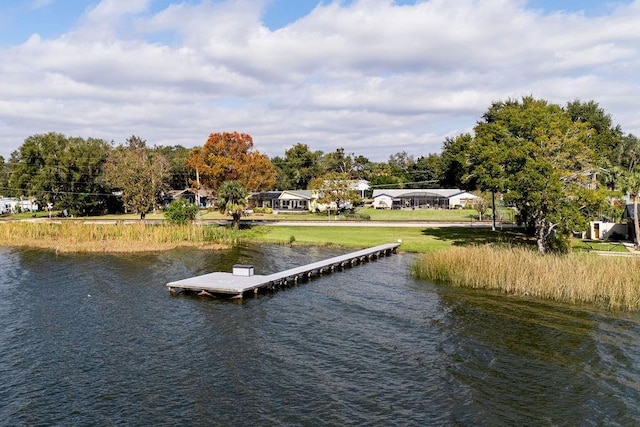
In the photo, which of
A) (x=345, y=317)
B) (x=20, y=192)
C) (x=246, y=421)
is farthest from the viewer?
(x=20, y=192)

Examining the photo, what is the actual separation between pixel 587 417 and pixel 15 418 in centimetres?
1792

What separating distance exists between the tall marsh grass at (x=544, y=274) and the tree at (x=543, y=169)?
490cm

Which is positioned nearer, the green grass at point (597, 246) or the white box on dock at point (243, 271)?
the white box on dock at point (243, 271)

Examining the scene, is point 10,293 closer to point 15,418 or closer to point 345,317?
point 15,418

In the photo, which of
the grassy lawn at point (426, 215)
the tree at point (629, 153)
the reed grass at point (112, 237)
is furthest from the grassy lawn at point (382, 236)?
the tree at point (629, 153)

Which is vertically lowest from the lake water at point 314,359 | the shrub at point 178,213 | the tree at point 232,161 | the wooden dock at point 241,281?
the lake water at point 314,359

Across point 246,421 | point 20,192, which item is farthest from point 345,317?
point 20,192

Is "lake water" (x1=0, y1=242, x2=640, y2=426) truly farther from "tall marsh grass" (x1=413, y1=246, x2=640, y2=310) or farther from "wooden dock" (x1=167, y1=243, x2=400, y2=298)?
"tall marsh grass" (x1=413, y1=246, x2=640, y2=310)

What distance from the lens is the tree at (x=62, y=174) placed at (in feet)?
320

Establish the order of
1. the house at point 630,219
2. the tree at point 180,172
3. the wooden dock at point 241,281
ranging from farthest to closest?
the tree at point 180,172, the house at point 630,219, the wooden dock at point 241,281

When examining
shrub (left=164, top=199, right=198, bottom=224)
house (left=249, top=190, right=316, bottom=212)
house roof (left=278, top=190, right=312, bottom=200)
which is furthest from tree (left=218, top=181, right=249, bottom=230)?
house roof (left=278, top=190, right=312, bottom=200)

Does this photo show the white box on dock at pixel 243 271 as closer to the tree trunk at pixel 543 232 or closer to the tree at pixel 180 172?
the tree trunk at pixel 543 232

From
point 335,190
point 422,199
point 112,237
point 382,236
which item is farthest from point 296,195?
point 112,237

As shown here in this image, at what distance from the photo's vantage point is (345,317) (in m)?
26.4
